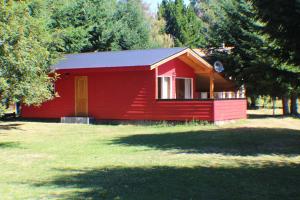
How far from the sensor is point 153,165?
11.3 meters

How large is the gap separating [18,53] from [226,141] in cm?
715

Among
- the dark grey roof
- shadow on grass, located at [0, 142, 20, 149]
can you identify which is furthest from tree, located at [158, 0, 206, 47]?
shadow on grass, located at [0, 142, 20, 149]

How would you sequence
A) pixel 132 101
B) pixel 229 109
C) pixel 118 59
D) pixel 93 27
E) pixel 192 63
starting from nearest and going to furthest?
pixel 229 109 < pixel 132 101 < pixel 118 59 < pixel 192 63 < pixel 93 27

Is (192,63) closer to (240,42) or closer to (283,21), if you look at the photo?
(240,42)

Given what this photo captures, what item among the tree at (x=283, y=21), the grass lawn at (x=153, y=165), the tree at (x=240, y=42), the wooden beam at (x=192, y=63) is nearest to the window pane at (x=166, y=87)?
the wooden beam at (x=192, y=63)

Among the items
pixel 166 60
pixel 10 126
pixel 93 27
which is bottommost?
pixel 10 126

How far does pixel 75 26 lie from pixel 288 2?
28.7m

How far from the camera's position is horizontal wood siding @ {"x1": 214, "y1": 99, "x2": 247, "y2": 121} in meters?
22.4

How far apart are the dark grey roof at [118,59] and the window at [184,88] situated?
2.86 metres

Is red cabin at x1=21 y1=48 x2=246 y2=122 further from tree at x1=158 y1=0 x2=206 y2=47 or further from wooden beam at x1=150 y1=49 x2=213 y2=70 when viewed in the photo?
tree at x1=158 y1=0 x2=206 y2=47

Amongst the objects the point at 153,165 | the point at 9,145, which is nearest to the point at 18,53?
the point at 9,145

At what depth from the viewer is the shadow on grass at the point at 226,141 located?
14.0 metres

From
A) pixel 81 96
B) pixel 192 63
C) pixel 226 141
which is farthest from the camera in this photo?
pixel 192 63

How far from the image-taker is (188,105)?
73.9 ft
